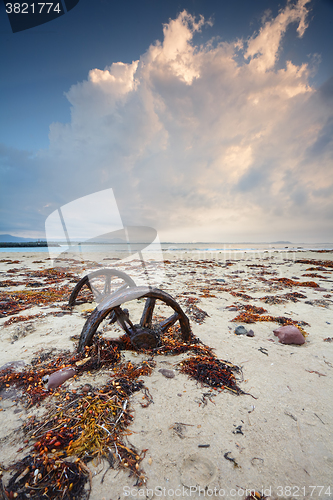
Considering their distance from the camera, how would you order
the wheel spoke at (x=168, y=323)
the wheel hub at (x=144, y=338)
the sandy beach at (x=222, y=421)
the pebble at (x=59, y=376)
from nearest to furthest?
the sandy beach at (x=222, y=421) → the pebble at (x=59, y=376) → the wheel hub at (x=144, y=338) → the wheel spoke at (x=168, y=323)

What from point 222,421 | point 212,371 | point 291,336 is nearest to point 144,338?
point 212,371

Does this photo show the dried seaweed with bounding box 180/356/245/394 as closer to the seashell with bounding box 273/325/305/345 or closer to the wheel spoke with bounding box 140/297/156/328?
the wheel spoke with bounding box 140/297/156/328

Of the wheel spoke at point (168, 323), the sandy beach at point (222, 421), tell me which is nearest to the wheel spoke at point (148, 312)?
the wheel spoke at point (168, 323)

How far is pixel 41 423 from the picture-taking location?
1554 millimetres

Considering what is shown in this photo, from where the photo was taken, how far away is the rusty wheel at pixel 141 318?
7.15 feet

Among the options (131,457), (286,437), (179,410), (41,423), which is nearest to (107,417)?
(131,457)

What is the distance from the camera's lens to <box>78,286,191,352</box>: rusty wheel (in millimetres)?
2180

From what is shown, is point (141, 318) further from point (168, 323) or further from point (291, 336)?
point (291, 336)

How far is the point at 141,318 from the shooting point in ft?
8.78

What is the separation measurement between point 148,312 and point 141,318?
15cm

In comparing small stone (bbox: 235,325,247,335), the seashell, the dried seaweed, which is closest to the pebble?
the dried seaweed

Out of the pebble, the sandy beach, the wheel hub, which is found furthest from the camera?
the wheel hub

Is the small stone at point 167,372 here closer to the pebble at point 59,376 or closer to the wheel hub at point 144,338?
the wheel hub at point 144,338

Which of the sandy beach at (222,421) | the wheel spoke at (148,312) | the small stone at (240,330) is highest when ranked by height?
the wheel spoke at (148,312)
